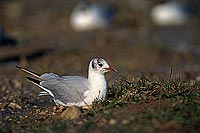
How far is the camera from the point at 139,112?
576 cm

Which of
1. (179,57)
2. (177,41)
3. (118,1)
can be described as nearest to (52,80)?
(179,57)

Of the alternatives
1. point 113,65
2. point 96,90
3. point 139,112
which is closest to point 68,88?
point 96,90

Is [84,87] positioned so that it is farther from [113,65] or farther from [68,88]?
[113,65]

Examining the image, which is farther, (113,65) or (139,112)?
(113,65)

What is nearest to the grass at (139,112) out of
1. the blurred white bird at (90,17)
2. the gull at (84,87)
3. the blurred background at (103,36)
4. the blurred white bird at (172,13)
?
the gull at (84,87)

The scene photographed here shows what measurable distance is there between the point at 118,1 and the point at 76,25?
469cm

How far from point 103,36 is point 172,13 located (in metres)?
4.53

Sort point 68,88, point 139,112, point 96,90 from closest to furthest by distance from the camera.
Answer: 1. point 139,112
2. point 96,90
3. point 68,88

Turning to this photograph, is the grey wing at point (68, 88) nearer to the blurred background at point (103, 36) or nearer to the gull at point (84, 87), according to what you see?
the gull at point (84, 87)

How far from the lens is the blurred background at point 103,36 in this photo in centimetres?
1218

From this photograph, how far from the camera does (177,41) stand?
51.2 feet

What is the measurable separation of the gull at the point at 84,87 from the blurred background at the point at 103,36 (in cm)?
283

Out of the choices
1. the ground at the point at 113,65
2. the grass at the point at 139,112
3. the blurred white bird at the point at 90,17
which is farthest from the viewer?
the blurred white bird at the point at 90,17

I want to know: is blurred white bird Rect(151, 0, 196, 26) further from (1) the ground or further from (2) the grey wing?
(2) the grey wing
